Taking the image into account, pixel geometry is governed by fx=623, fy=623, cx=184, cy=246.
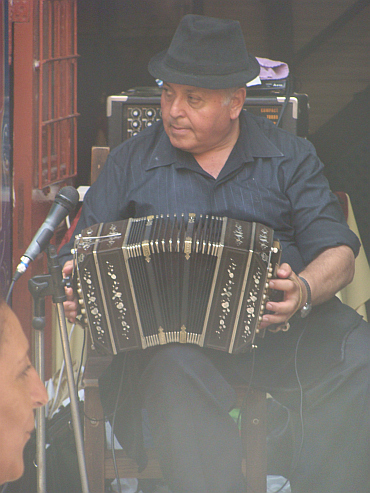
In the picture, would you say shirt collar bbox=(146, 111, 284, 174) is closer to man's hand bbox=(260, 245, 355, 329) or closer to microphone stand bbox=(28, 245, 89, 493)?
man's hand bbox=(260, 245, 355, 329)

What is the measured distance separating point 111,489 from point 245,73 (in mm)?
1548

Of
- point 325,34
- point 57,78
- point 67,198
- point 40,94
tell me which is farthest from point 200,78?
point 325,34

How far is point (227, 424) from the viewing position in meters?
1.68

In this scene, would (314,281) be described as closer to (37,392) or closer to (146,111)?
(37,392)

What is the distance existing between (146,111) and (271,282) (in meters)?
1.13

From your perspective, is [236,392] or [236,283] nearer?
[236,283]

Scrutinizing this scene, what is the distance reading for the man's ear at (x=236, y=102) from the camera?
2037mm

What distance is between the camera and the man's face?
6.40 feet

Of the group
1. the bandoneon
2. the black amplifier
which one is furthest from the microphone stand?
the black amplifier

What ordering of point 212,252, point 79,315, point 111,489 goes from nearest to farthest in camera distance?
point 212,252 < point 79,315 < point 111,489

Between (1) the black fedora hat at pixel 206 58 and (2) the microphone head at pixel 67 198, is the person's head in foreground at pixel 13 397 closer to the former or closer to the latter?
(2) the microphone head at pixel 67 198

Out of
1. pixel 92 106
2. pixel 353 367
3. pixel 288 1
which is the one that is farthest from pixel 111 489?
pixel 288 1

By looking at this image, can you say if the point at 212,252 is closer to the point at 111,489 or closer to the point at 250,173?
the point at 250,173

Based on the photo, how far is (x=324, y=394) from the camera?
1763mm
